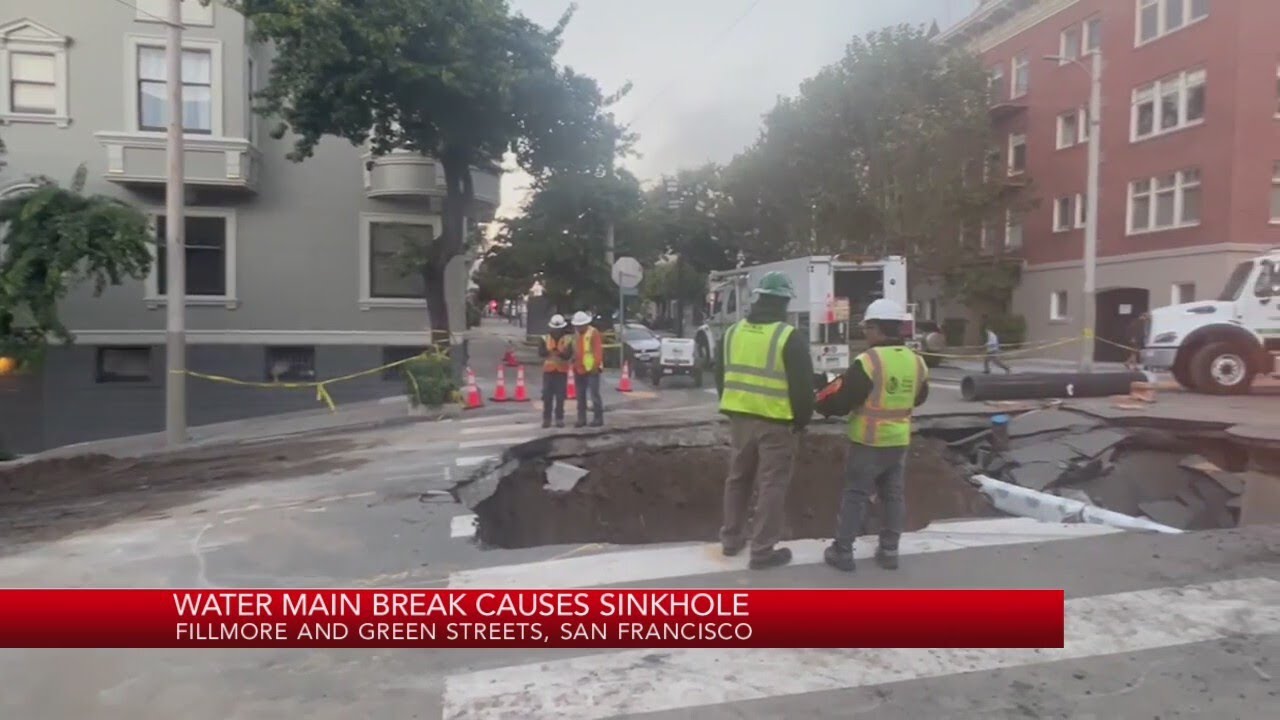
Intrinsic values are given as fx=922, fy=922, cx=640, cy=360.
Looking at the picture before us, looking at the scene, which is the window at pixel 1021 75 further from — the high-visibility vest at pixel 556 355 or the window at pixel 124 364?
the window at pixel 124 364

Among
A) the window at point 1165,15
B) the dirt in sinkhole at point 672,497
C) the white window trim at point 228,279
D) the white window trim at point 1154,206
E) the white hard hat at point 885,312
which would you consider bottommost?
the dirt in sinkhole at point 672,497

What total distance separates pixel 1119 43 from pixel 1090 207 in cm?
1039

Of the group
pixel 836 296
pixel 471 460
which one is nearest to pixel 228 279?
pixel 471 460

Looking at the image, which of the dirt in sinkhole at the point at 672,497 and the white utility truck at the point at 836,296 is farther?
the white utility truck at the point at 836,296

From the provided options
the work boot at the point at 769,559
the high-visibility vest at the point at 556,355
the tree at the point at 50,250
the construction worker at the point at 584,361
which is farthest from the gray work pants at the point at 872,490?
the tree at the point at 50,250

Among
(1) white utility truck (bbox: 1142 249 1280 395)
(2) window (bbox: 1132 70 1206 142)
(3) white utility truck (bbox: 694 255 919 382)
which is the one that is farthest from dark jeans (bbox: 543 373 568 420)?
(2) window (bbox: 1132 70 1206 142)

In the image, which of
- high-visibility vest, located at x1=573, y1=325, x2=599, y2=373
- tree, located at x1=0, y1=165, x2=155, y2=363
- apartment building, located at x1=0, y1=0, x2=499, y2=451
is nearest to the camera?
high-visibility vest, located at x1=573, y1=325, x2=599, y2=373

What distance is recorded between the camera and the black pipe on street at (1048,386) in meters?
12.8

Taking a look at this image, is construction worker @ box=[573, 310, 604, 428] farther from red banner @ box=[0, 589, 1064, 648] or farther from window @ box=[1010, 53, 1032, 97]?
window @ box=[1010, 53, 1032, 97]

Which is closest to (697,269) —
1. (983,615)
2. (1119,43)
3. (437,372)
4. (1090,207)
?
(1119,43)

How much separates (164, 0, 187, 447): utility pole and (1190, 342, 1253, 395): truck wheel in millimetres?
16575

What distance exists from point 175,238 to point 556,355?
6.28m

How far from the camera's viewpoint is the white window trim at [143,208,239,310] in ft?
65.1

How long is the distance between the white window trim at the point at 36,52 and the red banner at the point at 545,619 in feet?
56.0
